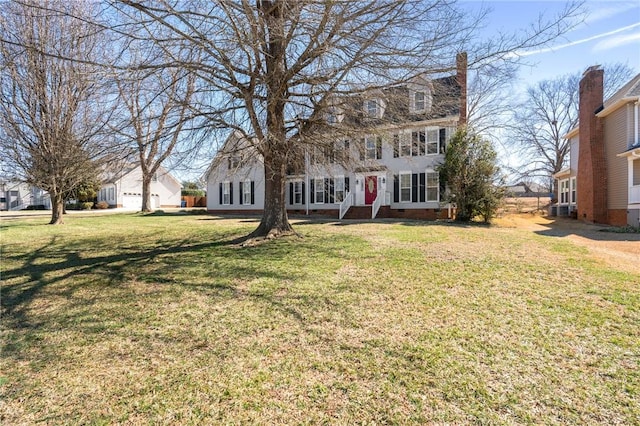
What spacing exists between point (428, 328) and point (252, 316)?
7.54 ft

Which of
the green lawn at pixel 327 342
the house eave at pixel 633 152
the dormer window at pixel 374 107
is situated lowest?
the green lawn at pixel 327 342

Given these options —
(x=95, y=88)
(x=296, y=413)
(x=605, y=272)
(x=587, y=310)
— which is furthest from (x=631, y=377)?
(x=95, y=88)

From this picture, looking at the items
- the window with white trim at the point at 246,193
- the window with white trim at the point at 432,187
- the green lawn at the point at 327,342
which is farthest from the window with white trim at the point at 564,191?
the window with white trim at the point at 246,193

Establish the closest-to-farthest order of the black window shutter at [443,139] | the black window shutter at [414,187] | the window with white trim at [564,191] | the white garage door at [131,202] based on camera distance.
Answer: the black window shutter at [443,139] → the black window shutter at [414,187] → the window with white trim at [564,191] → the white garage door at [131,202]

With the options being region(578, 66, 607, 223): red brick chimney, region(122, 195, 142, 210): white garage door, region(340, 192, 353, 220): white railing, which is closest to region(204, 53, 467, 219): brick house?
region(340, 192, 353, 220): white railing

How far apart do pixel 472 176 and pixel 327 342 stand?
13.9 meters

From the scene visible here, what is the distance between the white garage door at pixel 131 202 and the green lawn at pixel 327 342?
3647 centimetres

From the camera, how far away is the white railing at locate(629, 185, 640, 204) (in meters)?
14.0

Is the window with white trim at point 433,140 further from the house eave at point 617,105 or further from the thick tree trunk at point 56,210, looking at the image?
the thick tree trunk at point 56,210

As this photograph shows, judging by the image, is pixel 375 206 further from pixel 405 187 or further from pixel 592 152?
pixel 592 152

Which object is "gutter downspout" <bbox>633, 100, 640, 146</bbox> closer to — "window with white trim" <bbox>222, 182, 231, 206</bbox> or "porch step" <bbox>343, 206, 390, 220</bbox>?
"porch step" <bbox>343, 206, 390, 220</bbox>

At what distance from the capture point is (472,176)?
1555 centimetres

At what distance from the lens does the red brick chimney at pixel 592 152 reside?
664 inches

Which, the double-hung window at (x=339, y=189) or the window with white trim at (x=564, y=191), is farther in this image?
the window with white trim at (x=564, y=191)
